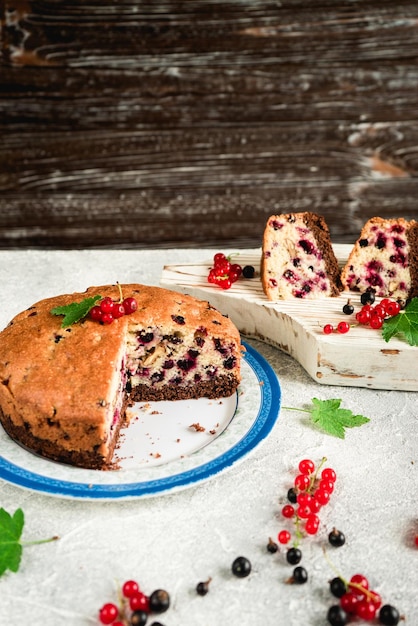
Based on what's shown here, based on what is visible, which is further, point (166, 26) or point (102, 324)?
point (166, 26)

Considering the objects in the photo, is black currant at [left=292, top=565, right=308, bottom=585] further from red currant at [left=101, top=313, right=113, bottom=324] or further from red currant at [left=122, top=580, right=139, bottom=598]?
red currant at [left=101, top=313, right=113, bottom=324]

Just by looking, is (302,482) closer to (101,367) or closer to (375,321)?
(101,367)

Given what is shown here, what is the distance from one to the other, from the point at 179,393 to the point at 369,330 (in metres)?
0.88

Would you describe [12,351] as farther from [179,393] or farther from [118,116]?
[118,116]

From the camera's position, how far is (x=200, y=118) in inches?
207

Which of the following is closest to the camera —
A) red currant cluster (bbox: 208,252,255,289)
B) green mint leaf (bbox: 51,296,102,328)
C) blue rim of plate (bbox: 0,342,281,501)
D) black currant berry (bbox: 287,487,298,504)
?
blue rim of plate (bbox: 0,342,281,501)

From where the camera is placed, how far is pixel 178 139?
533 cm

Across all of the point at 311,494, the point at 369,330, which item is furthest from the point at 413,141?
the point at 311,494

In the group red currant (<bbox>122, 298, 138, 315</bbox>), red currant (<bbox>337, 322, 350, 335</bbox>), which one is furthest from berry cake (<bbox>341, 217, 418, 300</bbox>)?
red currant (<bbox>122, 298, 138, 315</bbox>)

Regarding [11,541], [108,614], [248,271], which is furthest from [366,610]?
[248,271]

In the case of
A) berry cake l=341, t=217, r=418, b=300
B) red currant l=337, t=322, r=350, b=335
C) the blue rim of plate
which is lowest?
the blue rim of plate

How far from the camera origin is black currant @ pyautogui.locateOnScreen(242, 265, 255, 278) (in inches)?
138

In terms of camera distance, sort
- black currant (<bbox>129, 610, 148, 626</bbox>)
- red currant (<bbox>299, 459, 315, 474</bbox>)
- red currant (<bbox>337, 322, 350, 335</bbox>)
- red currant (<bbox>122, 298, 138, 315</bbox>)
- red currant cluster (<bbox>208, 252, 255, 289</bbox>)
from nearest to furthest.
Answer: black currant (<bbox>129, 610, 148, 626</bbox>), red currant (<bbox>299, 459, 315, 474</bbox>), red currant (<bbox>122, 298, 138, 315</bbox>), red currant (<bbox>337, 322, 350, 335</bbox>), red currant cluster (<bbox>208, 252, 255, 289</bbox>)

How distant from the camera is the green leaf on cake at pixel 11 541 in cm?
199
